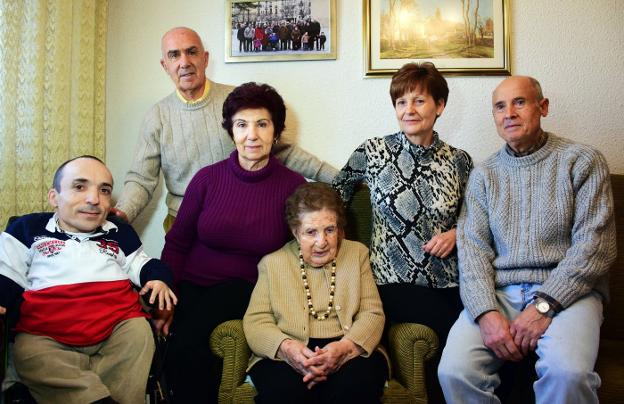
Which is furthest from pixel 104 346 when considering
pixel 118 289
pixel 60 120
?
pixel 60 120

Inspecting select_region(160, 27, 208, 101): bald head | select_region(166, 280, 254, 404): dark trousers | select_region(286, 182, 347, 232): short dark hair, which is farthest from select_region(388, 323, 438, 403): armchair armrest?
select_region(160, 27, 208, 101): bald head

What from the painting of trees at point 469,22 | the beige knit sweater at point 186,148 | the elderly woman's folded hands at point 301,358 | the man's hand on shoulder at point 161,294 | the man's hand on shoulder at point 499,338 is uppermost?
the painting of trees at point 469,22

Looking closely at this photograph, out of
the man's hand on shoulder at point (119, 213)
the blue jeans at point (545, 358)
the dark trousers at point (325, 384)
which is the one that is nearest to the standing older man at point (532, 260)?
the blue jeans at point (545, 358)

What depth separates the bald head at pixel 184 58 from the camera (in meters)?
2.33

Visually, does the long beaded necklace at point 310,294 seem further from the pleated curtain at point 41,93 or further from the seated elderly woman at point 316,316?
the pleated curtain at point 41,93

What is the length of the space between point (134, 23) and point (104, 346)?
187 centimetres

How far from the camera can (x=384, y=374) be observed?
1666 mm

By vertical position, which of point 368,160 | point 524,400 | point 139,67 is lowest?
point 524,400

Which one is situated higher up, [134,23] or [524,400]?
[134,23]

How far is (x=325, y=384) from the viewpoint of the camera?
1609 mm

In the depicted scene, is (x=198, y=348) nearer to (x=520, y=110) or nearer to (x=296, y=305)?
(x=296, y=305)

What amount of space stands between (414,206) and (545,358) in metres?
0.70

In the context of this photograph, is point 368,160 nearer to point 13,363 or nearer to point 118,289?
point 118,289

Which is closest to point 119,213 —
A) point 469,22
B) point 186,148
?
point 186,148
